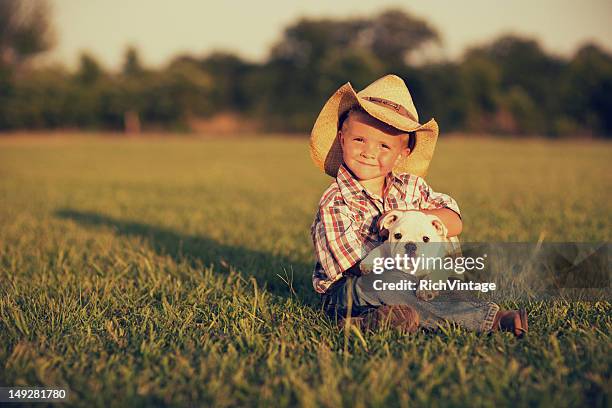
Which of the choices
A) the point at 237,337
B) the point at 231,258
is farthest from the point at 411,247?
the point at 231,258

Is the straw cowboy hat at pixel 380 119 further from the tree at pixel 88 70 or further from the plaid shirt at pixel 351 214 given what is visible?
the tree at pixel 88 70

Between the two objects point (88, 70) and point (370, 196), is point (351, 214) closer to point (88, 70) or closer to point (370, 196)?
point (370, 196)

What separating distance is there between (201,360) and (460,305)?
128 cm

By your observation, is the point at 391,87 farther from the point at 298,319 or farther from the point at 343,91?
the point at 298,319

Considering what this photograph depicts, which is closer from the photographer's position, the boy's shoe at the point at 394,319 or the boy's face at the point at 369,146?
the boy's shoe at the point at 394,319

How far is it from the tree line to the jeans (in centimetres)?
3650

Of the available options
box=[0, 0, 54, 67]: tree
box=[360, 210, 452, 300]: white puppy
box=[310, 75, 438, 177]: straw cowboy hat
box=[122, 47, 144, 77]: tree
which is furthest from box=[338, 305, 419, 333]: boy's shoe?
box=[122, 47, 144, 77]: tree

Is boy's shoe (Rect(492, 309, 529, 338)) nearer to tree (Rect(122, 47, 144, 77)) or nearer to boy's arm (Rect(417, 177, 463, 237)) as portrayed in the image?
boy's arm (Rect(417, 177, 463, 237))

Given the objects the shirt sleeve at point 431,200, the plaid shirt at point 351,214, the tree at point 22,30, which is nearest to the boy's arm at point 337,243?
the plaid shirt at point 351,214

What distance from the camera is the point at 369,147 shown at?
2770mm

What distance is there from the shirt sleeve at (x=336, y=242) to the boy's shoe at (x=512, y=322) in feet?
2.44

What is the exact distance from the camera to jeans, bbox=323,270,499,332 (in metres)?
2.48

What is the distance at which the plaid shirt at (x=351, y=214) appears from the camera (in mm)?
2641

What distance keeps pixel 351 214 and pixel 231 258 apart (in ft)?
→ 5.41
